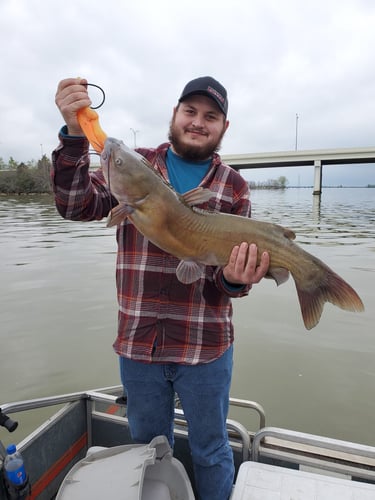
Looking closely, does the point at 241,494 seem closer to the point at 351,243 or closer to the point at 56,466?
the point at 56,466

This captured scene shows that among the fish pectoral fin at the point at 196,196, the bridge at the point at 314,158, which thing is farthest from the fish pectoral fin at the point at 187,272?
the bridge at the point at 314,158

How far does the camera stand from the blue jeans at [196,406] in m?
2.38

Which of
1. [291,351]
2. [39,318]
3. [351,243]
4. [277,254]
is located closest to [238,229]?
[277,254]

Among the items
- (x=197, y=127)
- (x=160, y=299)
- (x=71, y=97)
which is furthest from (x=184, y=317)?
(x=71, y=97)

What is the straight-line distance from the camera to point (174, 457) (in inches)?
116

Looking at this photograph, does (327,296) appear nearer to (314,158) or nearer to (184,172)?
(184,172)

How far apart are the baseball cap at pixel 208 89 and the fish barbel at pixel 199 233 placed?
2.23 ft


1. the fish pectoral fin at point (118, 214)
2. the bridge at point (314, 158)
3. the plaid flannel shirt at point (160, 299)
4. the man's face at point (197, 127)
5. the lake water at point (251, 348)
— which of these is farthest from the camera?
the bridge at point (314, 158)

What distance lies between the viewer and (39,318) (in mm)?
7867

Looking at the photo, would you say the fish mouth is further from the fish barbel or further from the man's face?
the man's face

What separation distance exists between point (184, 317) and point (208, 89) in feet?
4.96

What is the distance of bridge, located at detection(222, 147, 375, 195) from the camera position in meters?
51.0

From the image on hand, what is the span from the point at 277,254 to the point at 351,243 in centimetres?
1579

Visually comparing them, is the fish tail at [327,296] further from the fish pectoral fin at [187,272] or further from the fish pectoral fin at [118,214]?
the fish pectoral fin at [118,214]
